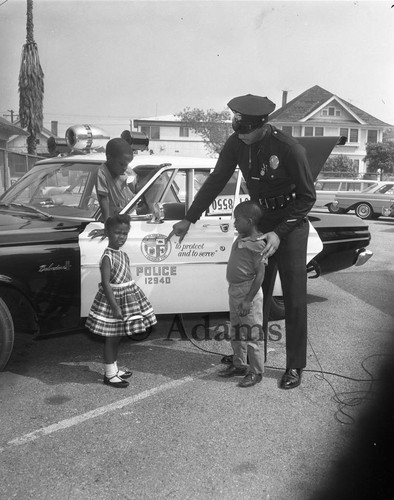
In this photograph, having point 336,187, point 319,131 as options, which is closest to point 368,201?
point 336,187

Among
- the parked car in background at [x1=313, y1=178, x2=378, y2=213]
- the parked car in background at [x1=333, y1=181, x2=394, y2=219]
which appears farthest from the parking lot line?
the parked car in background at [x1=313, y1=178, x2=378, y2=213]

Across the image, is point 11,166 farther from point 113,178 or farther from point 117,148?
point 117,148

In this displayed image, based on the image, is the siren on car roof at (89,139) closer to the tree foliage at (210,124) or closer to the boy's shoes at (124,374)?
the boy's shoes at (124,374)

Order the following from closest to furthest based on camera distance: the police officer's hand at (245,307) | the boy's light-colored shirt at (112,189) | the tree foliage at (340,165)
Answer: the police officer's hand at (245,307) → the boy's light-colored shirt at (112,189) → the tree foliage at (340,165)

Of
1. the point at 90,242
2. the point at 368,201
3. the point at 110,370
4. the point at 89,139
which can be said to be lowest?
the point at 110,370

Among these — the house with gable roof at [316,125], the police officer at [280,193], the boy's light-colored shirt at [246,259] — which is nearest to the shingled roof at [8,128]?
the house with gable roof at [316,125]

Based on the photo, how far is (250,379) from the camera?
3781 mm

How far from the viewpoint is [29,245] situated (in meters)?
3.74

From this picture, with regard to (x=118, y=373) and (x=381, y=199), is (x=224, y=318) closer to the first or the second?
(x=118, y=373)

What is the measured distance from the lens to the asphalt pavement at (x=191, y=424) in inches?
102

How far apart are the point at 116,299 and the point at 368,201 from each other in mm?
15472

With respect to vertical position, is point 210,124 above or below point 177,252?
above

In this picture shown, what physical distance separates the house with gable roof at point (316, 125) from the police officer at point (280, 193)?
33.5 metres

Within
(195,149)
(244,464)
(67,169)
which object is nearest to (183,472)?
(244,464)
